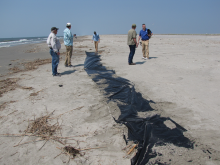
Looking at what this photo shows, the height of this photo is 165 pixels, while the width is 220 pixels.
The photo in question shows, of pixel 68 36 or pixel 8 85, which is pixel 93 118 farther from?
pixel 68 36

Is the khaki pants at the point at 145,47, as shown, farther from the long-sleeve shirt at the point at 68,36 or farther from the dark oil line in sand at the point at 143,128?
the dark oil line in sand at the point at 143,128

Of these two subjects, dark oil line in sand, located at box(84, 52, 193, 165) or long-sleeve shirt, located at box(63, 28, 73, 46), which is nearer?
dark oil line in sand, located at box(84, 52, 193, 165)

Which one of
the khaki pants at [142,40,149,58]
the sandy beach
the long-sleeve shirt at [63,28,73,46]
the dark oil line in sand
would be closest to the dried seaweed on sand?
the sandy beach

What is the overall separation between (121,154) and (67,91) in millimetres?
2582

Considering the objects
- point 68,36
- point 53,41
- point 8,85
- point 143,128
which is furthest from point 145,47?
point 143,128

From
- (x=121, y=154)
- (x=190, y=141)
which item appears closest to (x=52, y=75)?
(x=121, y=154)

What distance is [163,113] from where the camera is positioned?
9.68 ft

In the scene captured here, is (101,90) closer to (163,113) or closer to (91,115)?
(91,115)

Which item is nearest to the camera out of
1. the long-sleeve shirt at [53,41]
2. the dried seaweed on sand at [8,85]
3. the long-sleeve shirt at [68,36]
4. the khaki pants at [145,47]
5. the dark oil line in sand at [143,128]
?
the dark oil line in sand at [143,128]

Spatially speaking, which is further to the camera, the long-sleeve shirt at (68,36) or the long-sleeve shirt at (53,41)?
the long-sleeve shirt at (68,36)

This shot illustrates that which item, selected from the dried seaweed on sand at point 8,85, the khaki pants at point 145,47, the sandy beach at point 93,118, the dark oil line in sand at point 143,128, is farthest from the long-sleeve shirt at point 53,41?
the khaki pants at point 145,47

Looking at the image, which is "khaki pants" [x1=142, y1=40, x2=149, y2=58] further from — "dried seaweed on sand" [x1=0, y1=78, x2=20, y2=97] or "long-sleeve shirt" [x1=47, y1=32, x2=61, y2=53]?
"dried seaweed on sand" [x1=0, y1=78, x2=20, y2=97]

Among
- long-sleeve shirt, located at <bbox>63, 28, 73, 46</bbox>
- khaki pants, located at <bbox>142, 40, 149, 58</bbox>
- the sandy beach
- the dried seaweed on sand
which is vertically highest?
long-sleeve shirt, located at <bbox>63, 28, 73, 46</bbox>

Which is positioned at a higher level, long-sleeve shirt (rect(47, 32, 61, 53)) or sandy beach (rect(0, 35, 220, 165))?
long-sleeve shirt (rect(47, 32, 61, 53))
